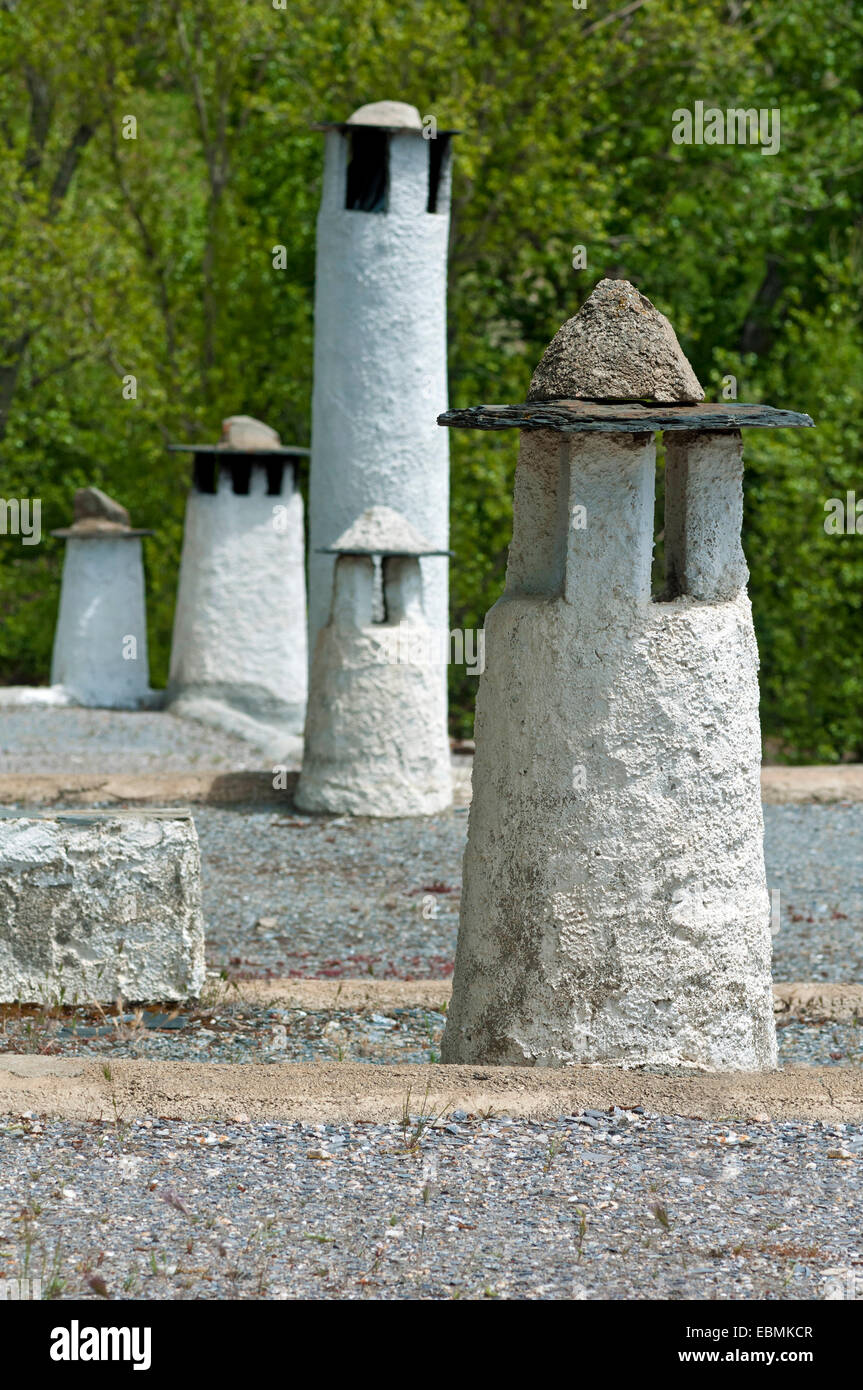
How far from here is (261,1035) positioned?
592 centimetres

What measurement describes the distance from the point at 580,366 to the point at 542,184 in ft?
40.2

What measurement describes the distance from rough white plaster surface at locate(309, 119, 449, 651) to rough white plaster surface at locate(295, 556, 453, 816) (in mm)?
1112

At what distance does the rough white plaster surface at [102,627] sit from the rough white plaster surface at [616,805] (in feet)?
36.8

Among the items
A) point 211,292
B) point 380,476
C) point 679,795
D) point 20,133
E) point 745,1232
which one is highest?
point 20,133

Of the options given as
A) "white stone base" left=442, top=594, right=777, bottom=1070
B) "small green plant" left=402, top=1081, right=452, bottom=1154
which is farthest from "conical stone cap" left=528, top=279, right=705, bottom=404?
"small green plant" left=402, top=1081, right=452, bottom=1154

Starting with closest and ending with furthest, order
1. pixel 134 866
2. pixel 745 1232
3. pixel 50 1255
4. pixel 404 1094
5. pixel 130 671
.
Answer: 1. pixel 50 1255
2. pixel 745 1232
3. pixel 404 1094
4. pixel 134 866
5. pixel 130 671

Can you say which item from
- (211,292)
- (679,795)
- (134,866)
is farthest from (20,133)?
(679,795)

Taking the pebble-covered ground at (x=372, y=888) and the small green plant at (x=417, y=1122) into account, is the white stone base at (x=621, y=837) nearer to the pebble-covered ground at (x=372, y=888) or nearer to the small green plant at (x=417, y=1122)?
the small green plant at (x=417, y=1122)

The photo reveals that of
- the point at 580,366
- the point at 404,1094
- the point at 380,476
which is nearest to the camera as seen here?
the point at 404,1094

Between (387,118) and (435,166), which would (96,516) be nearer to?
(435,166)

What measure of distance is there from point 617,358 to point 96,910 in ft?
8.78

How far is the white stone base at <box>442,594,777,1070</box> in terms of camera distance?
4.80m

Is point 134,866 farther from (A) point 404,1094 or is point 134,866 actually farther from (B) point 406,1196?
(B) point 406,1196

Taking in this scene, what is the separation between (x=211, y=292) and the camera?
1778 centimetres
